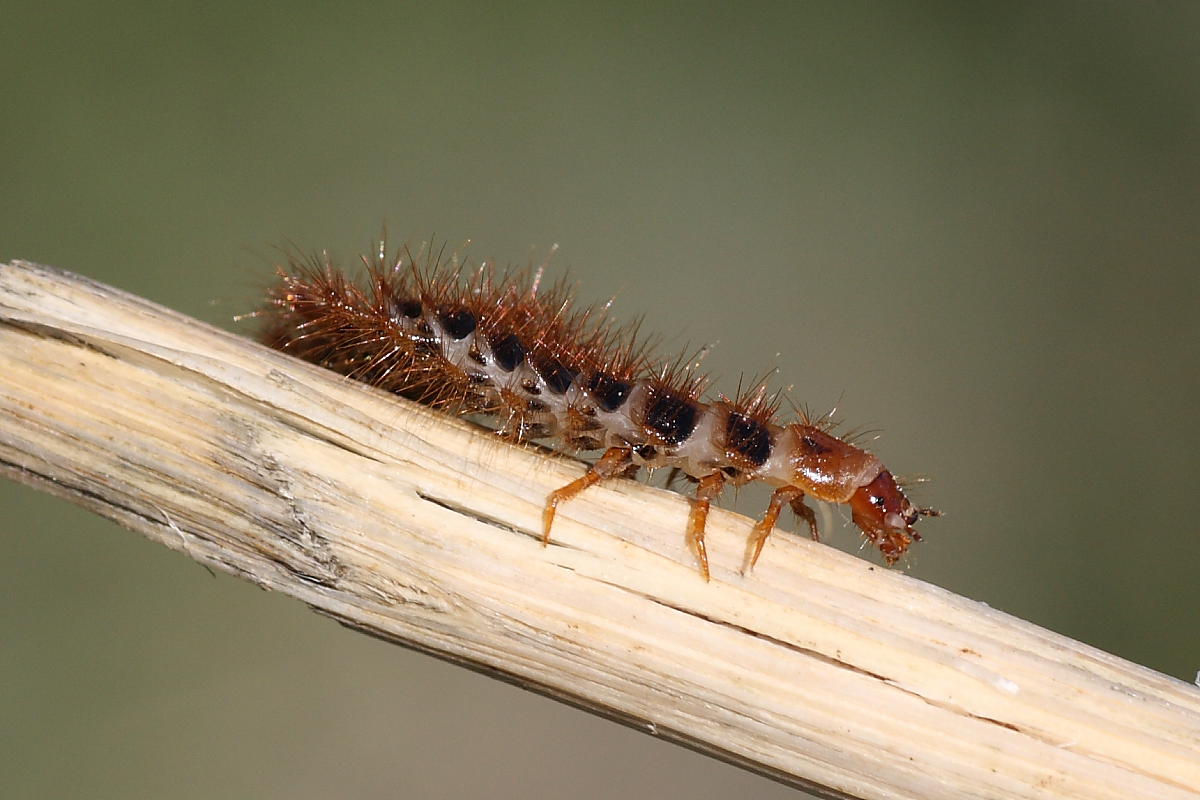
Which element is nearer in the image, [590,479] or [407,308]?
[590,479]

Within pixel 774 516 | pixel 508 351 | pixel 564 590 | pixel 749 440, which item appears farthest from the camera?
pixel 508 351

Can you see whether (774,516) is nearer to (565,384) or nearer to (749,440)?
(749,440)

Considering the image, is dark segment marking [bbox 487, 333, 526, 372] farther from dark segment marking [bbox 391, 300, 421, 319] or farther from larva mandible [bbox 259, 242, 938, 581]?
dark segment marking [bbox 391, 300, 421, 319]

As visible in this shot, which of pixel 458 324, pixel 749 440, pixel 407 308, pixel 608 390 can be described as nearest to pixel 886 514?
pixel 749 440

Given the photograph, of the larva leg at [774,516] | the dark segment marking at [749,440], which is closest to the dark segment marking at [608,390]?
the dark segment marking at [749,440]

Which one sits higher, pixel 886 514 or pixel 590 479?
pixel 886 514

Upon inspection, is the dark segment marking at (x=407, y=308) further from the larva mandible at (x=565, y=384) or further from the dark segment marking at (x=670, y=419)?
the dark segment marking at (x=670, y=419)
